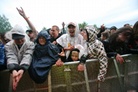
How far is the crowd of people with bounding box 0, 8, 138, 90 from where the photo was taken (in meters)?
3.80

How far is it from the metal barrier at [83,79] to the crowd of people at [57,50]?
0.13m

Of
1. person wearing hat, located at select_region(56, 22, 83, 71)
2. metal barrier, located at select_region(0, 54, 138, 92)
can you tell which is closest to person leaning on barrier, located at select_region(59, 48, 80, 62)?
person wearing hat, located at select_region(56, 22, 83, 71)

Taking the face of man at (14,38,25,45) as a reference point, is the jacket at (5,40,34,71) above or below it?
below

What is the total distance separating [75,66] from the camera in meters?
4.00

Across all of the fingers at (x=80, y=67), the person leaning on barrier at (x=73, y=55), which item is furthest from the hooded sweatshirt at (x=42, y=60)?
the fingers at (x=80, y=67)

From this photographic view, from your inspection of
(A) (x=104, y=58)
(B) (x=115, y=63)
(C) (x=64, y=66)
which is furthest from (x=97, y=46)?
Answer: (C) (x=64, y=66)

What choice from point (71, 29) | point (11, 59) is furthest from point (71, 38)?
point (11, 59)

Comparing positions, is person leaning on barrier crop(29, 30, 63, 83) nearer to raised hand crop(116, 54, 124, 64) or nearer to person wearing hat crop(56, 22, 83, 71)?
person wearing hat crop(56, 22, 83, 71)

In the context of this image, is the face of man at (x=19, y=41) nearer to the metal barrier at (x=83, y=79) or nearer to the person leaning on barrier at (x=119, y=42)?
the metal barrier at (x=83, y=79)

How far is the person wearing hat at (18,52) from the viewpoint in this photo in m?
3.64

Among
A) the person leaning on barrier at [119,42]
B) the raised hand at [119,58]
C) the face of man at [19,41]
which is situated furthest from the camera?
the person leaning on barrier at [119,42]

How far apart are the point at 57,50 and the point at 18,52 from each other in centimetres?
87

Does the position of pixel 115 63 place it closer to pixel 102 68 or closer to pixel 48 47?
pixel 102 68

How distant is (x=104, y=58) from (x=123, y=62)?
23.0 inches
